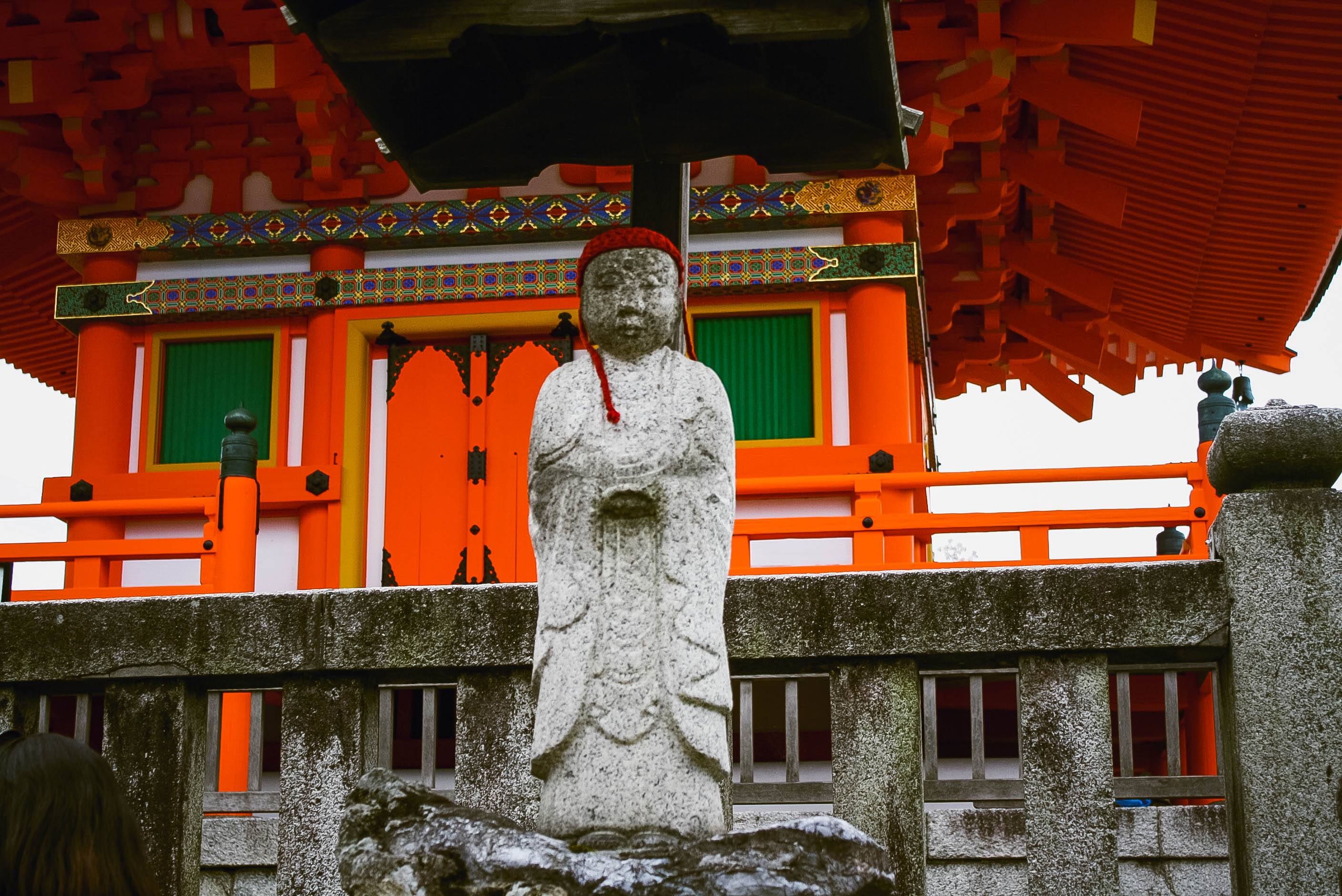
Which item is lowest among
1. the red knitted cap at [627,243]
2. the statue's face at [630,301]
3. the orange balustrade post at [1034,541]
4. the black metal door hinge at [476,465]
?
the orange balustrade post at [1034,541]

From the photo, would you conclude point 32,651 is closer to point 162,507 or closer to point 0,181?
point 162,507

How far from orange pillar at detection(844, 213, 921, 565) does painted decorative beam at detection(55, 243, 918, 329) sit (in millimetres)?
126

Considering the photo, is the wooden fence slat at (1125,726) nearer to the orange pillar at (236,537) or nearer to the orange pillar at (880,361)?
the orange pillar at (880,361)

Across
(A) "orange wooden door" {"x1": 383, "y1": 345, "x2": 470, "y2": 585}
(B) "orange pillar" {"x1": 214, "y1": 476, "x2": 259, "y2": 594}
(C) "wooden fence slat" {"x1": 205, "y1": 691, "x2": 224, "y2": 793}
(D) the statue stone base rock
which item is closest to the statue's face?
(D) the statue stone base rock

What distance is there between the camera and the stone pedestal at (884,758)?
4082mm

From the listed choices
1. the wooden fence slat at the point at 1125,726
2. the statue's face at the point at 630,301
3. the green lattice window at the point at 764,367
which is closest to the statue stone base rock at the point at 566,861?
the statue's face at the point at 630,301

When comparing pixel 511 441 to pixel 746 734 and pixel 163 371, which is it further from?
pixel 746 734

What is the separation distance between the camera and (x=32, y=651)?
15.0ft

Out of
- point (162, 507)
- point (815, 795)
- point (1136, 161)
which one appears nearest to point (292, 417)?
point (162, 507)

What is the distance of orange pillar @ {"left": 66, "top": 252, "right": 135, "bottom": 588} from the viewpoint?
9.33 m

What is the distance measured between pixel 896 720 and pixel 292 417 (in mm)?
6149

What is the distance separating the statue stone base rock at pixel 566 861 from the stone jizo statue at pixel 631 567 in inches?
6.4

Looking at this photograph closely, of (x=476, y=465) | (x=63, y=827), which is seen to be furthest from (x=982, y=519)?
(x=63, y=827)

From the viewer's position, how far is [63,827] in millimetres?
2721
